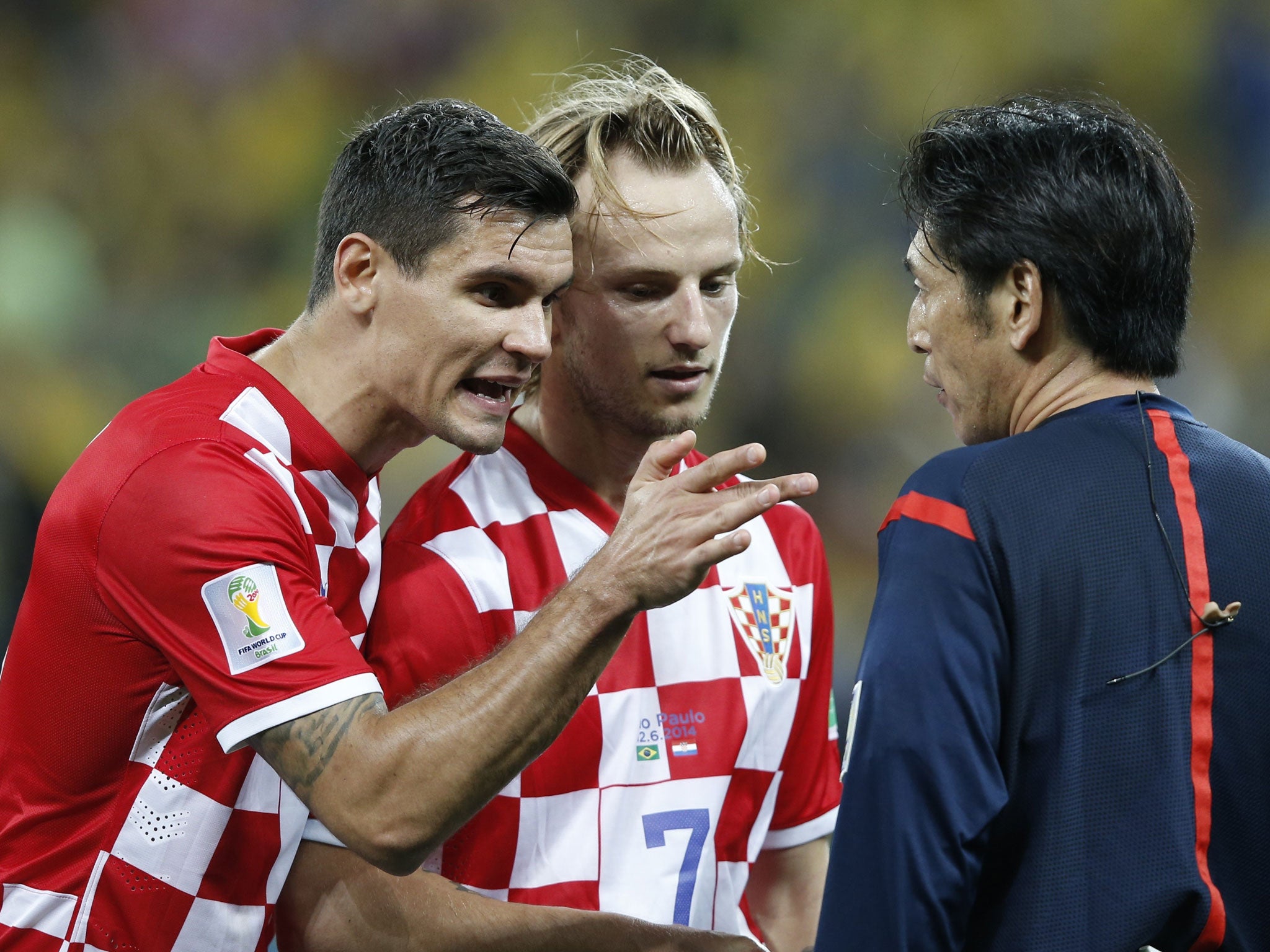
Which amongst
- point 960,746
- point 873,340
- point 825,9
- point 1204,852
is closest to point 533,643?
point 960,746

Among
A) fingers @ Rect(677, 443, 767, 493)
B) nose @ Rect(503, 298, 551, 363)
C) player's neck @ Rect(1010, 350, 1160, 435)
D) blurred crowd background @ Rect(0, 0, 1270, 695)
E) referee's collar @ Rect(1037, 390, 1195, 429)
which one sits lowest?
fingers @ Rect(677, 443, 767, 493)

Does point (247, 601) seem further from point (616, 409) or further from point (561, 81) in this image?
point (561, 81)

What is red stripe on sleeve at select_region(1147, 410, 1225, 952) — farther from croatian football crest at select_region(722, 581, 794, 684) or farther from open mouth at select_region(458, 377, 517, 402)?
open mouth at select_region(458, 377, 517, 402)

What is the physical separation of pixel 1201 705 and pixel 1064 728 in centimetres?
16

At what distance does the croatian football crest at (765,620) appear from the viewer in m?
2.26

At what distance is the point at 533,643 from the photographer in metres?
1.70

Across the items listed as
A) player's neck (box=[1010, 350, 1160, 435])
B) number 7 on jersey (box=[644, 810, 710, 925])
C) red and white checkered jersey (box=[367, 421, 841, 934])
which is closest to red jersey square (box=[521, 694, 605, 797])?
red and white checkered jersey (box=[367, 421, 841, 934])

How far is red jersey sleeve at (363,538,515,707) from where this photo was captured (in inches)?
77.8

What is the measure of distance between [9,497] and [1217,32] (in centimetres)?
601

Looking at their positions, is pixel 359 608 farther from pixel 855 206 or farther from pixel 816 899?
pixel 855 206

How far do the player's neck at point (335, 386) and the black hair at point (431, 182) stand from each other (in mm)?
83

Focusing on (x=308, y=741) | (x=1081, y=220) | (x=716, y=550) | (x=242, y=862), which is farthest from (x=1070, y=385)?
(x=242, y=862)

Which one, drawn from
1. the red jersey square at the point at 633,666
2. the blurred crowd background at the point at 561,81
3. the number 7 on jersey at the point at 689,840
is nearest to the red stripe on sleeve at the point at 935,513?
the red jersey square at the point at 633,666

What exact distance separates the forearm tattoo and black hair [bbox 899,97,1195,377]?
3.36 ft
